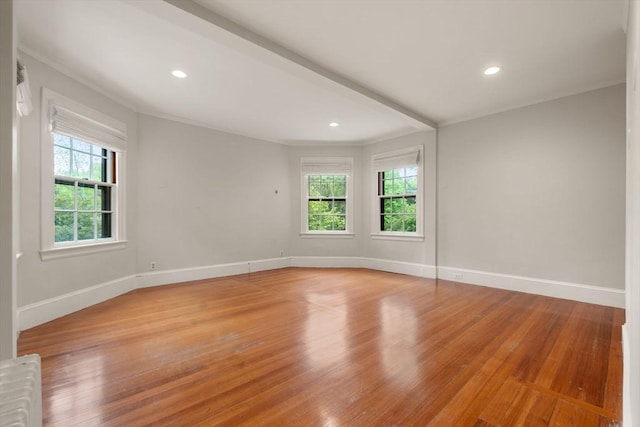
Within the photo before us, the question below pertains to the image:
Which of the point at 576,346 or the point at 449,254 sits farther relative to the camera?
the point at 449,254

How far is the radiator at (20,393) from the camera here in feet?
2.54

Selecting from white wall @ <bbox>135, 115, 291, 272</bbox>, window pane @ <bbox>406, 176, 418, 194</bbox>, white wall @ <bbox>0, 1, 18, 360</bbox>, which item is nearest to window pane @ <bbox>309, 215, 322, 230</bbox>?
white wall @ <bbox>135, 115, 291, 272</bbox>

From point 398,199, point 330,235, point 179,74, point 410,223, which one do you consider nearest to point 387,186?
point 398,199

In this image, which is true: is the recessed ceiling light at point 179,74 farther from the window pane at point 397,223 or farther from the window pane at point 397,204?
the window pane at point 397,223

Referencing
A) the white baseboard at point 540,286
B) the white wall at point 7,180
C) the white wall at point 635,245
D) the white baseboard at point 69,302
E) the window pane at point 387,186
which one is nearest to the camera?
the white wall at point 635,245

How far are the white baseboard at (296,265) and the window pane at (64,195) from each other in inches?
40.1

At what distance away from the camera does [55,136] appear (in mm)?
3248

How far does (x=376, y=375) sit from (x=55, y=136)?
4062 millimetres

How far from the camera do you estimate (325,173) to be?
630 centimetres

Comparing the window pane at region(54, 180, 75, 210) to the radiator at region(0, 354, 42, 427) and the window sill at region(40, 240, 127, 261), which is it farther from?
the radiator at region(0, 354, 42, 427)

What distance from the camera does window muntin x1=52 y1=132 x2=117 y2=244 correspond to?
3.32 m

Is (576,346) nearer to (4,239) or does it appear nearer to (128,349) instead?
(128,349)

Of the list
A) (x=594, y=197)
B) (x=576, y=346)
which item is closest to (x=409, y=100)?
(x=594, y=197)

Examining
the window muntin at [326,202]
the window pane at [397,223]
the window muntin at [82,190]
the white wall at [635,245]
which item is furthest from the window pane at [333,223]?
the white wall at [635,245]
